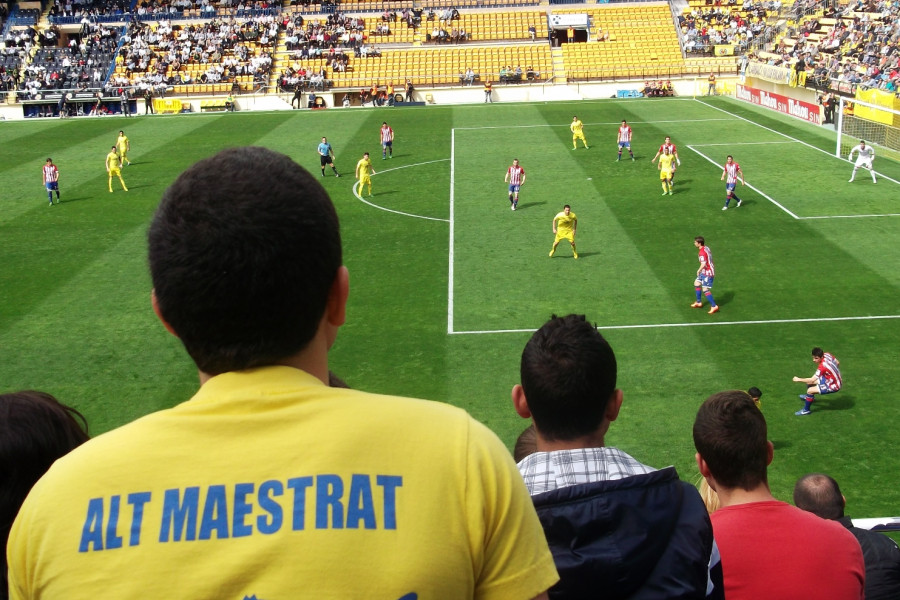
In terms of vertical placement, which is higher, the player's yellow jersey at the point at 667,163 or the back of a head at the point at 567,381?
the back of a head at the point at 567,381

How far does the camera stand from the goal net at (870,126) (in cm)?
3178

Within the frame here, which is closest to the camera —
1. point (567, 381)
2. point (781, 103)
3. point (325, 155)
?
point (567, 381)

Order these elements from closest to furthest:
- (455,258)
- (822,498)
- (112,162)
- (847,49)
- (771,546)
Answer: (771,546) < (822,498) < (455,258) < (112,162) < (847,49)

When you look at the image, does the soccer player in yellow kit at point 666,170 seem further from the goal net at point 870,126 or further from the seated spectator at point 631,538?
the seated spectator at point 631,538

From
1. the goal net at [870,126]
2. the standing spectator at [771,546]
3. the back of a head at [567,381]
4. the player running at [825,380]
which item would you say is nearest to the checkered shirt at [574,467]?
the back of a head at [567,381]

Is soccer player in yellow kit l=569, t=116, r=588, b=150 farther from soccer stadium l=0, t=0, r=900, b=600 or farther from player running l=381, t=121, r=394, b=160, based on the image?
player running l=381, t=121, r=394, b=160

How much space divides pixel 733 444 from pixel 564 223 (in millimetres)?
16345

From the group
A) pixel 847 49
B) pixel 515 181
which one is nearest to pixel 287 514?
pixel 515 181

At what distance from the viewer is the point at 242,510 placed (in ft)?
5.85

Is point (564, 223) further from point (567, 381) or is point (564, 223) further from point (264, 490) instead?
point (264, 490)

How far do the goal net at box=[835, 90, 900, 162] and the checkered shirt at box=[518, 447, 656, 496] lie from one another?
31.2 meters

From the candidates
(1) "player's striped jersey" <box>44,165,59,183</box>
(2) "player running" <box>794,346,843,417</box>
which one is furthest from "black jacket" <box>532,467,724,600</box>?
(1) "player's striped jersey" <box>44,165,59,183</box>

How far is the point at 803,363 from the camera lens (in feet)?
48.0

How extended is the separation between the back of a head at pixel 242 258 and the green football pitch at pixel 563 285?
10016 millimetres
